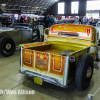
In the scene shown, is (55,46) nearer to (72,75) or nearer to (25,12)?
(72,75)

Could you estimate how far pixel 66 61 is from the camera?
8.93 ft

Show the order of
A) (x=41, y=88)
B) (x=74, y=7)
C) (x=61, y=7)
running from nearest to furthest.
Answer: (x=41, y=88) → (x=74, y=7) → (x=61, y=7)

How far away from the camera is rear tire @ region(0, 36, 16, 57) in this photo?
5.75 metres

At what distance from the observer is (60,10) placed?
3669cm

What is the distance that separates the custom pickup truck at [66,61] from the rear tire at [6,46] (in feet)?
7.71

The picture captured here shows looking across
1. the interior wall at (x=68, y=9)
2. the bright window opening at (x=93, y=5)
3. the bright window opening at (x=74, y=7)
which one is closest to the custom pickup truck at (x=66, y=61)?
the bright window opening at (x=93, y=5)

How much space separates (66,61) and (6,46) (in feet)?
13.2

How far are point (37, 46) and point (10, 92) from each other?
59.4 inches

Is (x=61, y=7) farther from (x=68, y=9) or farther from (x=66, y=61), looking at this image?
(x=66, y=61)

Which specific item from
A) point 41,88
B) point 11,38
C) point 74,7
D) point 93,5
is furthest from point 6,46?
point 74,7

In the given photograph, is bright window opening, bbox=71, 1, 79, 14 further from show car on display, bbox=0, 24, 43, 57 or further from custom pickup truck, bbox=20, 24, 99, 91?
custom pickup truck, bbox=20, 24, 99, 91

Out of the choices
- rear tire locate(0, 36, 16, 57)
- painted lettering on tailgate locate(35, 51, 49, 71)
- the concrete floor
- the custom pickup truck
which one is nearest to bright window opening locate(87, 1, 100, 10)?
rear tire locate(0, 36, 16, 57)

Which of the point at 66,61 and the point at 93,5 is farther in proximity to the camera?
the point at 93,5

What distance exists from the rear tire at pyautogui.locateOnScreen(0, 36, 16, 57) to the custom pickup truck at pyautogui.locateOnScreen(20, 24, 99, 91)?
2350mm
